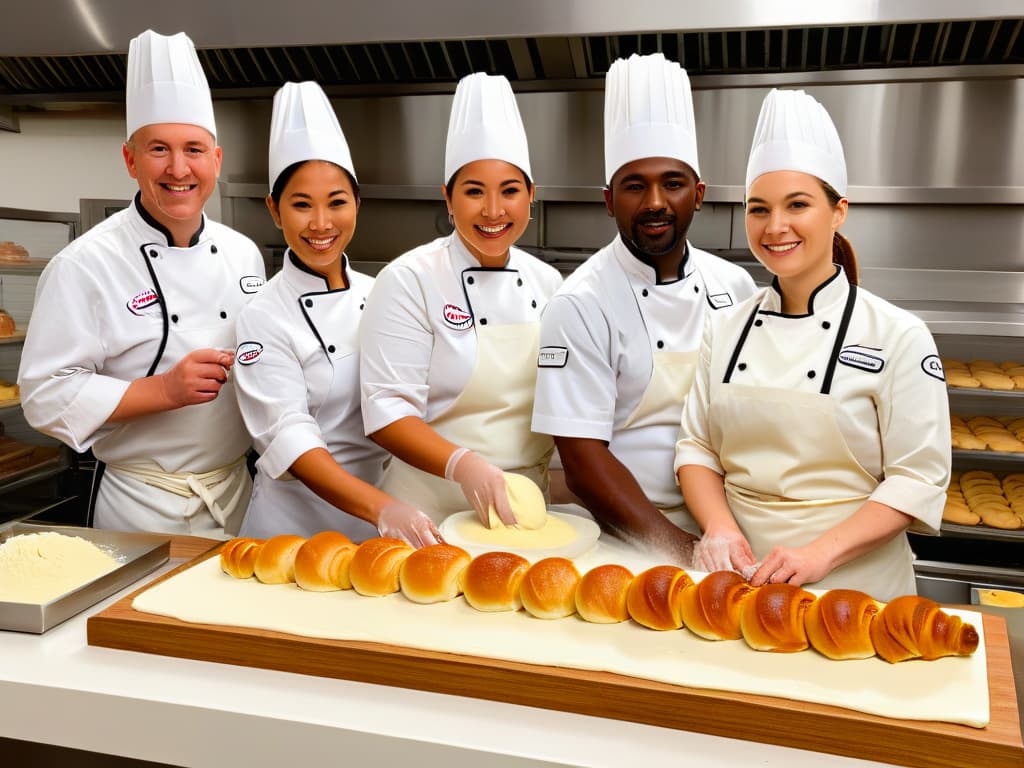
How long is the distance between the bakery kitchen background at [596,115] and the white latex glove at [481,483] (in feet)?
5.15

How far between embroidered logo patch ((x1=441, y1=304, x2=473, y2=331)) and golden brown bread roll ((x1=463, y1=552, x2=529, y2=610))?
687 millimetres

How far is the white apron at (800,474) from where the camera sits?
1488mm

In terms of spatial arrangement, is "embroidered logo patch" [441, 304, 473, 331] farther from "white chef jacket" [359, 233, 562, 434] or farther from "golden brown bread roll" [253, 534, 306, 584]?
"golden brown bread roll" [253, 534, 306, 584]

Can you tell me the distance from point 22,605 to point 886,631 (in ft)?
4.08

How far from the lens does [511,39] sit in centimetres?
316

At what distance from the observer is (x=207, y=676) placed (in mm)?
1168

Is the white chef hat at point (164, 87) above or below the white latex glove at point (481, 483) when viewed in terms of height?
above

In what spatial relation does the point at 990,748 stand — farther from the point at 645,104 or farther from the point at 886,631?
the point at 645,104

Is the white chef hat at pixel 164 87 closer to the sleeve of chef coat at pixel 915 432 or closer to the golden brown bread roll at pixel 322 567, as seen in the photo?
the golden brown bread roll at pixel 322 567

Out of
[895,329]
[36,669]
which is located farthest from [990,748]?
[36,669]

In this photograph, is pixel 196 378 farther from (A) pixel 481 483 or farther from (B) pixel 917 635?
(B) pixel 917 635

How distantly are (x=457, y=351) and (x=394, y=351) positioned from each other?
137 mm

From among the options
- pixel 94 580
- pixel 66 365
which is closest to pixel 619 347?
pixel 94 580

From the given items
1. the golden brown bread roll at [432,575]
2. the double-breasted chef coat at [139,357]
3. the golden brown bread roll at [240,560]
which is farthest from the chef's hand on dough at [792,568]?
the double-breasted chef coat at [139,357]
